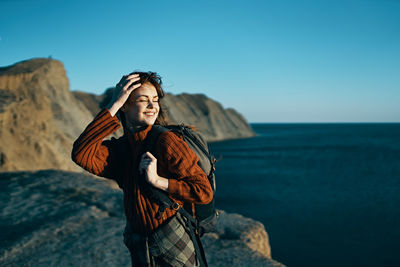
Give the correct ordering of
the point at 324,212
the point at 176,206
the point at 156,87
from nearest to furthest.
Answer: the point at 176,206 < the point at 156,87 < the point at 324,212

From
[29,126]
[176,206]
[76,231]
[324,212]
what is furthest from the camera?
[324,212]

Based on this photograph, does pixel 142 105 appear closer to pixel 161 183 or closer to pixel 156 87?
pixel 156 87

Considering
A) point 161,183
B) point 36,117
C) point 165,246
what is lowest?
point 165,246

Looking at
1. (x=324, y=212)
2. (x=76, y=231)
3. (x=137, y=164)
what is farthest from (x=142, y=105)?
(x=324, y=212)

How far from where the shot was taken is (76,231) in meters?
4.03

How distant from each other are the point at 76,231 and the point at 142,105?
3261 mm

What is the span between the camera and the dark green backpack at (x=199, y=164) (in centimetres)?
152

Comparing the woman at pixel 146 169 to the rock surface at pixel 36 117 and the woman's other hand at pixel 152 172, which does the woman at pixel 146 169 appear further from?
the rock surface at pixel 36 117

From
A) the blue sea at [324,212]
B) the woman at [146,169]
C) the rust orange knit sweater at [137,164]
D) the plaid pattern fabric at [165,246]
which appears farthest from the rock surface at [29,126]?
the plaid pattern fabric at [165,246]

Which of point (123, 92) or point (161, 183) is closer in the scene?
point (161, 183)

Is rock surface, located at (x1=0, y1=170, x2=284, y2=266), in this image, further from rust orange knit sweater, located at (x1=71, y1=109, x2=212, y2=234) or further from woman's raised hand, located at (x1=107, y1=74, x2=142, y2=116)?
woman's raised hand, located at (x1=107, y1=74, x2=142, y2=116)

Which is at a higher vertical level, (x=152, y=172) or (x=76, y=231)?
(x=152, y=172)

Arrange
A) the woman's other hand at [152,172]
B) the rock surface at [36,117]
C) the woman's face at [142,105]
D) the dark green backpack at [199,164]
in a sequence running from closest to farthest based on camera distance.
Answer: the woman's other hand at [152,172]
the dark green backpack at [199,164]
the woman's face at [142,105]
the rock surface at [36,117]

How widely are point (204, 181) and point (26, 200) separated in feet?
16.1
